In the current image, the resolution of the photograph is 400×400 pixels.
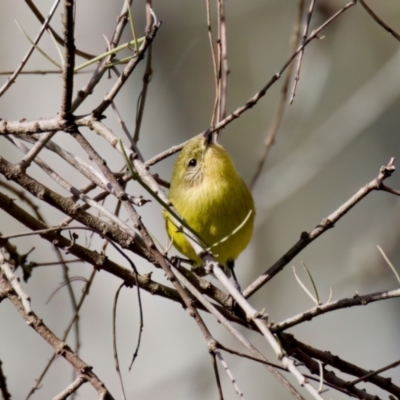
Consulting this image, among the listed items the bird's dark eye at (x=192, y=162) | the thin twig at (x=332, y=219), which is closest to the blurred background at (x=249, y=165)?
the bird's dark eye at (x=192, y=162)

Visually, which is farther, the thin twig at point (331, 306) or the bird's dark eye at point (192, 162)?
the bird's dark eye at point (192, 162)

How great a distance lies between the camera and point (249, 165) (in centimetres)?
777

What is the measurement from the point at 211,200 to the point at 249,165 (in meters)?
4.17

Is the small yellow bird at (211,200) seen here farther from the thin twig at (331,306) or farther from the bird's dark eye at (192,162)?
the thin twig at (331,306)

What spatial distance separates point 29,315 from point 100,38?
Answer: 4.83 meters

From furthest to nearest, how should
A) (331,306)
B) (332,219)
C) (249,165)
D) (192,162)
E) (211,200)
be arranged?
1. (249,165)
2. (192,162)
3. (211,200)
4. (332,219)
5. (331,306)

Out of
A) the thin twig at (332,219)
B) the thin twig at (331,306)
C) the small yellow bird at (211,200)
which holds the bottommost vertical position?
the thin twig at (331,306)

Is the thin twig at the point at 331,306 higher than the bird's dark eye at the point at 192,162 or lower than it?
lower

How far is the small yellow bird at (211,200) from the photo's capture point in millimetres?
3566

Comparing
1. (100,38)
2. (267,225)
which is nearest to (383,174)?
(100,38)

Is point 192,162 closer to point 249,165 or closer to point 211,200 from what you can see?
point 211,200

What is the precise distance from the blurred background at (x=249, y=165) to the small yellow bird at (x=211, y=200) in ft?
7.07

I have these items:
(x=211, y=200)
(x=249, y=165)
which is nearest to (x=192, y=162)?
(x=211, y=200)

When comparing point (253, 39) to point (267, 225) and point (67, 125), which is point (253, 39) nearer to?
point (267, 225)
